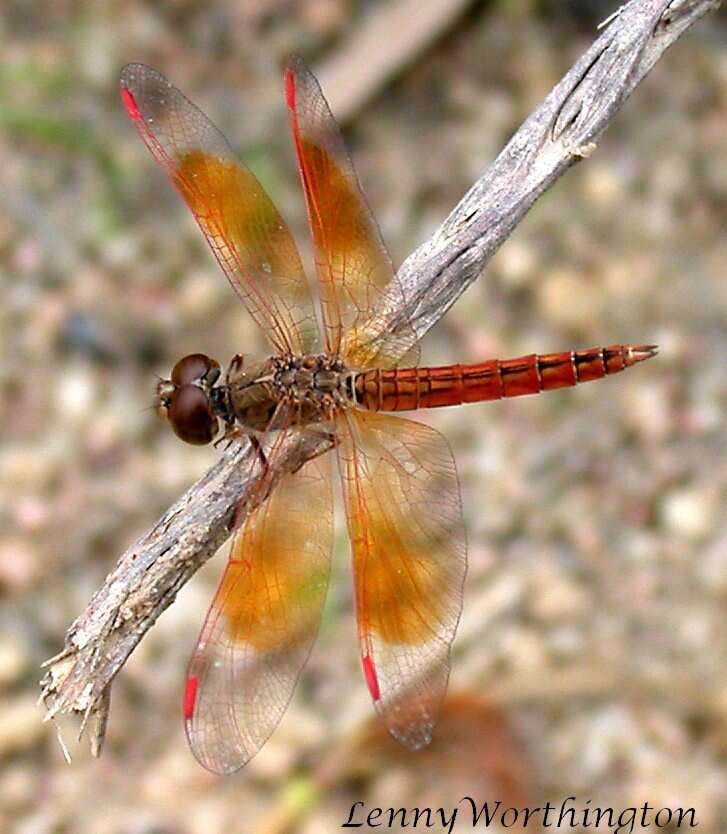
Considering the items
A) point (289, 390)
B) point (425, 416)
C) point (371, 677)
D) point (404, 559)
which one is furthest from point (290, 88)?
point (425, 416)

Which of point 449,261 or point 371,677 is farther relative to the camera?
point 371,677

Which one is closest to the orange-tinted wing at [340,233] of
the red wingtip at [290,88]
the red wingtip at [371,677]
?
the red wingtip at [290,88]

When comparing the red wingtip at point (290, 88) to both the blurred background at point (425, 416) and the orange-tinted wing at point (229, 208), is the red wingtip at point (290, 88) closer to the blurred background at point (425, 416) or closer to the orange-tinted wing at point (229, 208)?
the orange-tinted wing at point (229, 208)

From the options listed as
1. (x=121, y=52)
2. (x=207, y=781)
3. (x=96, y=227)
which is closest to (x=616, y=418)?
(x=207, y=781)

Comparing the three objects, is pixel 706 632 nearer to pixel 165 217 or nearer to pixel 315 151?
pixel 315 151
